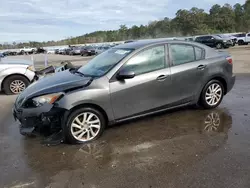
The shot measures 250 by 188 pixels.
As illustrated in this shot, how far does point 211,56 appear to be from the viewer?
5.40 metres

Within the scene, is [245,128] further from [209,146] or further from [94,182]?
[94,182]

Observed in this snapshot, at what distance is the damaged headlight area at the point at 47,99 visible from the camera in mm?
4090

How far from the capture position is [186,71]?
4957 mm

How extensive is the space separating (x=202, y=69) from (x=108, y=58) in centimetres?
190

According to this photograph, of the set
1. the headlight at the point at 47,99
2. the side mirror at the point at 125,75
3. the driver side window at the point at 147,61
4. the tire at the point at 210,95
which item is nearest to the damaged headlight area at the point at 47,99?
the headlight at the point at 47,99

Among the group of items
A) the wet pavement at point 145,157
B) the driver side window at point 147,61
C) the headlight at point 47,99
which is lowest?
the wet pavement at point 145,157

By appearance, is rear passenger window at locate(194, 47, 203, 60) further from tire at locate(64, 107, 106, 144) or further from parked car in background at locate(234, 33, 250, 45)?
parked car in background at locate(234, 33, 250, 45)

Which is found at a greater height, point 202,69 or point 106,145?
point 202,69

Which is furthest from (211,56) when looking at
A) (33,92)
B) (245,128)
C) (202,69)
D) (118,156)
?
(33,92)

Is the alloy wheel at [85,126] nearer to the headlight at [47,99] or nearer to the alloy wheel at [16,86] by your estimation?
the headlight at [47,99]

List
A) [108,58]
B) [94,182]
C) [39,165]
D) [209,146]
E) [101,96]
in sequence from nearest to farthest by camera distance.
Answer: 1. [94,182]
2. [39,165]
3. [209,146]
4. [101,96]
5. [108,58]

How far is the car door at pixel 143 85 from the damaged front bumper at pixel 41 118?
3.10ft

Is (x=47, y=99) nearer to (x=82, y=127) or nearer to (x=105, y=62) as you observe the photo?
(x=82, y=127)

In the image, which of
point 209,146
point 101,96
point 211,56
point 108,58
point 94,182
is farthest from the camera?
point 211,56
